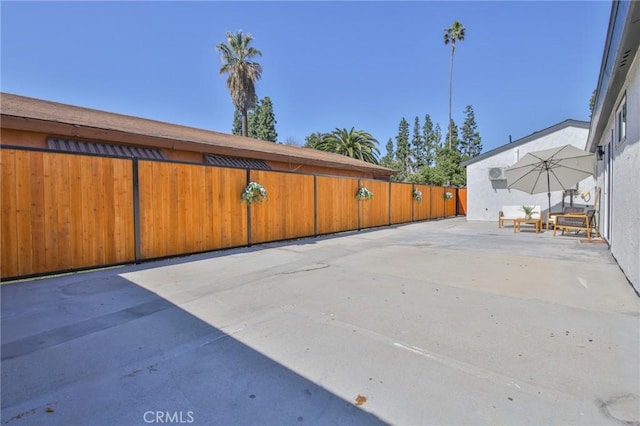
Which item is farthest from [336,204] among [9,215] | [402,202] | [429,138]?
[429,138]

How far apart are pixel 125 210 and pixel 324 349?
4737 mm

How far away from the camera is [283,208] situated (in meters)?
8.34

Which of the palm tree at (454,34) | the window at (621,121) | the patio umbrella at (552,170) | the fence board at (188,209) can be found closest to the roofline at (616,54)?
the window at (621,121)

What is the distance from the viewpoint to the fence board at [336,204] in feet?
31.5

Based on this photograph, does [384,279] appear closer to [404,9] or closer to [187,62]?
[404,9]

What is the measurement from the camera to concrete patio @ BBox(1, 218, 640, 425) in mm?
1662

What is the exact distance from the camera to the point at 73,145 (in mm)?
7082

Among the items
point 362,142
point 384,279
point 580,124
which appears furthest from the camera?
point 362,142

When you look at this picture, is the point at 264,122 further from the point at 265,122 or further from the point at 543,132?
the point at 543,132

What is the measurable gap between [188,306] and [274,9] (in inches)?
400

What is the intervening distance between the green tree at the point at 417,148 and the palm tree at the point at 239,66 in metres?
32.9

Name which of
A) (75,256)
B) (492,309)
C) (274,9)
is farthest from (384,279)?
(274,9)

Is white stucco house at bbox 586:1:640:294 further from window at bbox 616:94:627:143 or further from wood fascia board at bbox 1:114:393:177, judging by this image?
wood fascia board at bbox 1:114:393:177

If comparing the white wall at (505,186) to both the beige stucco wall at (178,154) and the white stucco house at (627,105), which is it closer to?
the beige stucco wall at (178,154)
